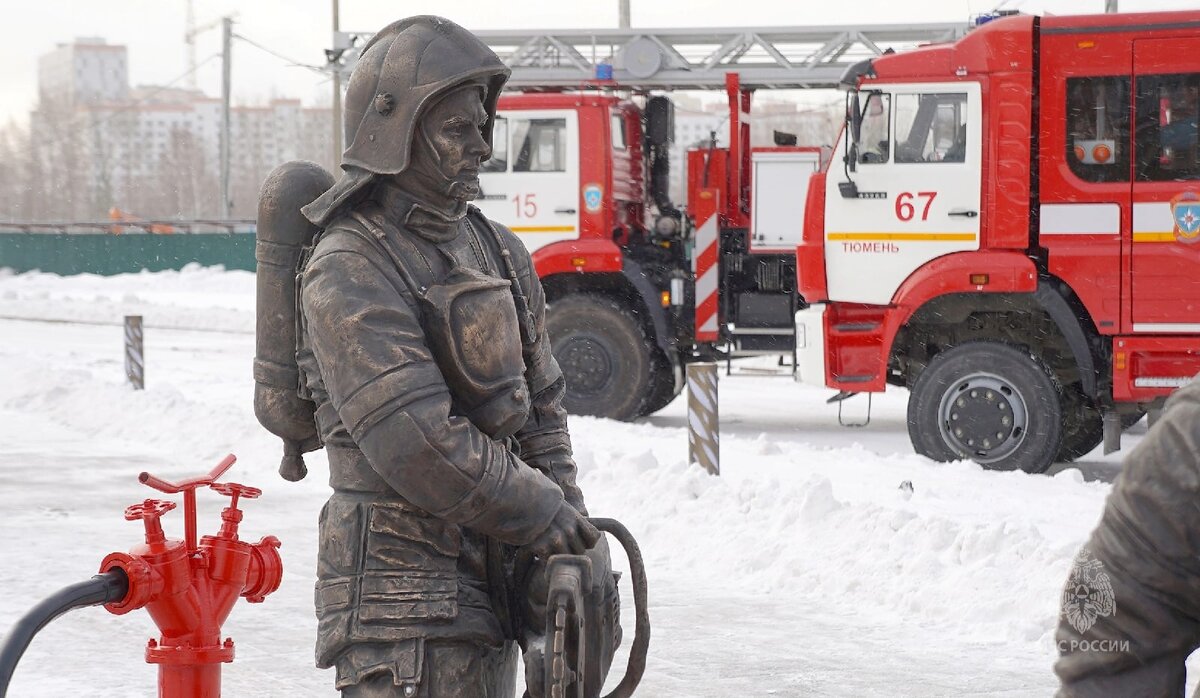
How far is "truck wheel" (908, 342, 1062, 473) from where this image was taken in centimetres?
1094

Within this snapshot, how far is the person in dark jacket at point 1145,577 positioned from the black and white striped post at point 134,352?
14.9 meters

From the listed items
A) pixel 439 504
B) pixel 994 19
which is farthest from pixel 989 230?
pixel 439 504

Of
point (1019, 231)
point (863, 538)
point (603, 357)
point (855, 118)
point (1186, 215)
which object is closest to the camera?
A: point (863, 538)

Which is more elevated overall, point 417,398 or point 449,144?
point 449,144

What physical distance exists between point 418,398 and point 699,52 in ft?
40.5

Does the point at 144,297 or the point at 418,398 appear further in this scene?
the point at 144,297

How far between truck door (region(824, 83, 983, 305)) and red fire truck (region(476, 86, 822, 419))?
2.95 meters

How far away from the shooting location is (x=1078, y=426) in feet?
37.9

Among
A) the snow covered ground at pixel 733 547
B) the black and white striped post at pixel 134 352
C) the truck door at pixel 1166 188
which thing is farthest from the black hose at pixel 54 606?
the black and white striped post at pixel 134 352

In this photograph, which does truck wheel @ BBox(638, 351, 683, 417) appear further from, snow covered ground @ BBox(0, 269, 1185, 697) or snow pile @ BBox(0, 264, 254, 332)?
snow pile @ BBox(0, 264, 254, 332)

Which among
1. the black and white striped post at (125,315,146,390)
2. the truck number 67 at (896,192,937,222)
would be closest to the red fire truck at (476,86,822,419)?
the truck number 67 at (896,192,937,222)

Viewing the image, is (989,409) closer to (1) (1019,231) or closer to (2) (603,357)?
(1) (1019,231)

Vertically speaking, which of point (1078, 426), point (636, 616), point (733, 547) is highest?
point (636, 616)

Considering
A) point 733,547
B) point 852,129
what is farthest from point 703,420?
point 852,129
